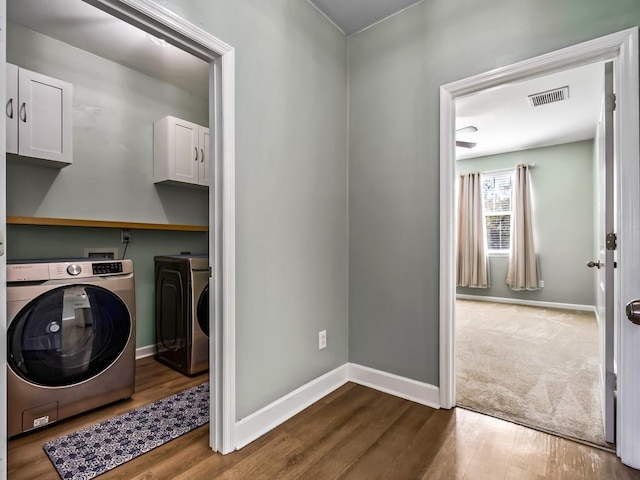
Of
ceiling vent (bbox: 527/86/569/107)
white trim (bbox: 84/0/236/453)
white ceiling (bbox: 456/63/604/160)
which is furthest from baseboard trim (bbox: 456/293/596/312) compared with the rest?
white trim (bbox: 84/0/236/453)

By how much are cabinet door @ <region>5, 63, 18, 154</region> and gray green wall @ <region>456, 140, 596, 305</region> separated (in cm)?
631

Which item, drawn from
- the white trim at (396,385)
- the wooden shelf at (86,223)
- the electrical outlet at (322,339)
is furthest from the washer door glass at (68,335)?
the white trim at (396,385)

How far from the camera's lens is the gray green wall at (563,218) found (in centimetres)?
510

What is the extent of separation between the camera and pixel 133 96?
9.47 ft

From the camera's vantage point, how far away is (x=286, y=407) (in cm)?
195

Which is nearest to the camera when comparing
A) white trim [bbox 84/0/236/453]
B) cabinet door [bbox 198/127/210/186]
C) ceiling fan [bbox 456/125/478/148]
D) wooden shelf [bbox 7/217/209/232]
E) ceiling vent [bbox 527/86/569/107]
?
white trim [bbox 84/0/236/453]

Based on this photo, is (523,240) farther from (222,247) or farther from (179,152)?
(222,247)

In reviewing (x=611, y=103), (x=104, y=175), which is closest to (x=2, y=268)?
(x=104, y=175)

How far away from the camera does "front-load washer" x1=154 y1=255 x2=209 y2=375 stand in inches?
99.9

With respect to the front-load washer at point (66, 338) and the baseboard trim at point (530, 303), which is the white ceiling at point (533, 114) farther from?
the front-load washer at point (66, 338)

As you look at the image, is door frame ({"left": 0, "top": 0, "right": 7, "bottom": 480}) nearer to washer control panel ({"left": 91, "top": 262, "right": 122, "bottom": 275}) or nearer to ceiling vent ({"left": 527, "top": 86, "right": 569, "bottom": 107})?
washer control panel ({"left": 91, "top": 262, "right": 122, "bottom": 275})

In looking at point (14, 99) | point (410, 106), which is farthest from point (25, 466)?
point (410, 106)

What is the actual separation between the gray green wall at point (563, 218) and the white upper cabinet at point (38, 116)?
609cm

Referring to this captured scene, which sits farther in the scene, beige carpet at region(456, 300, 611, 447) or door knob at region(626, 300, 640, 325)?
beige carpet at region(456, 300, 611, 447)
